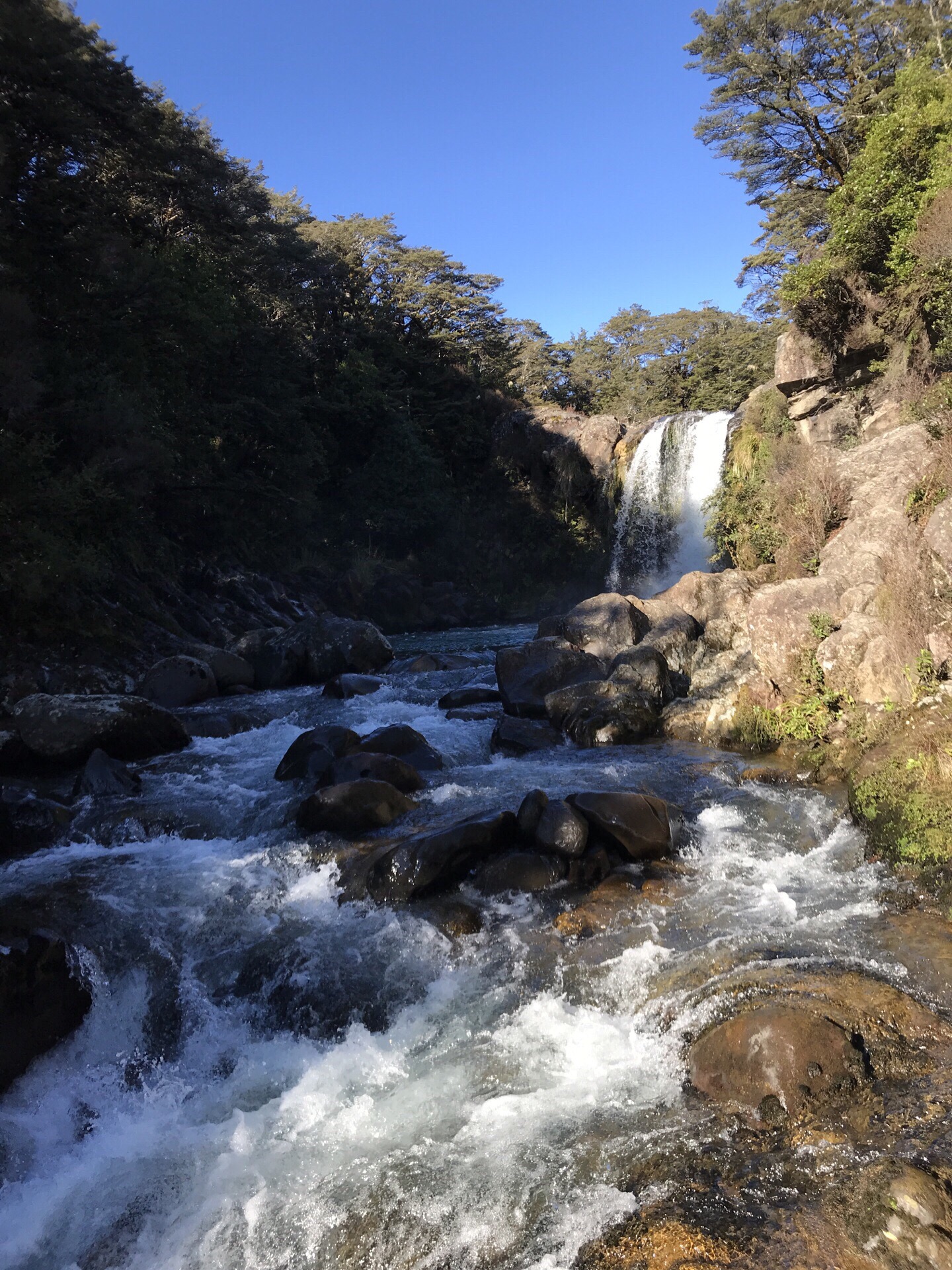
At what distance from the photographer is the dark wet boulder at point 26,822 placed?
25.4 ft

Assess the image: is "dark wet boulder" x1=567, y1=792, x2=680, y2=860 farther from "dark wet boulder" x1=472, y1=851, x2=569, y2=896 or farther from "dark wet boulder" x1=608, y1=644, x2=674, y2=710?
"dark wet boulder" x1=608, y1=644, x2=674, y2=710

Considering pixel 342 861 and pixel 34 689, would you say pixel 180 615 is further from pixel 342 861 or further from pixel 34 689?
pixel 342 861

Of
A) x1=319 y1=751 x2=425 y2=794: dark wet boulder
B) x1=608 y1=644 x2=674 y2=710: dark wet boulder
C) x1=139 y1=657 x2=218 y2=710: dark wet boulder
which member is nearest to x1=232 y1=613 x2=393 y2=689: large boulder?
x1=139 y1=657 x2=218 y2=710: dark wet boulder

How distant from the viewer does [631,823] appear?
6.89 meters

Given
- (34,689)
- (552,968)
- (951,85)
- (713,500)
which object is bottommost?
(552,968)

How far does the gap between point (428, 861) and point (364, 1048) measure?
1831mm

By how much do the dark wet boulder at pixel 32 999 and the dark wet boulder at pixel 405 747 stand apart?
15.9 feet

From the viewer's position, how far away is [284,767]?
9789 millimetres

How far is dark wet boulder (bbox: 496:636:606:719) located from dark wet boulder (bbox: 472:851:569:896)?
5231 millimetres

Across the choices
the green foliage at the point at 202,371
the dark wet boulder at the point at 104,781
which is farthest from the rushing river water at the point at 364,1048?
the green foliage at the point at 202,371

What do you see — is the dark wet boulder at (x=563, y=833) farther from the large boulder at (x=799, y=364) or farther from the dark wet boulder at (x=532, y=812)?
the large boulder at (x=799, y=364)

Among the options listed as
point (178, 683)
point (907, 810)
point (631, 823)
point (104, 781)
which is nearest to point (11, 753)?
point (104, 781)

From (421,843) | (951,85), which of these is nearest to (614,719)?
(421,843)

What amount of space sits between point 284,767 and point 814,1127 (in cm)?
735
